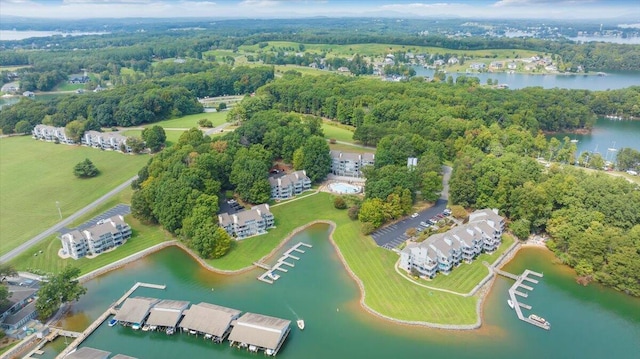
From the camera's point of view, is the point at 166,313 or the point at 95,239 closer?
the point at 166,313

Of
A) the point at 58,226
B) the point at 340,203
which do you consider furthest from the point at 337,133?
the point at 58,226

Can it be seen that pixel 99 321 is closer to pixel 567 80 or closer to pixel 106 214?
pixel 106 214

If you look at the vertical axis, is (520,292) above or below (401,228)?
below

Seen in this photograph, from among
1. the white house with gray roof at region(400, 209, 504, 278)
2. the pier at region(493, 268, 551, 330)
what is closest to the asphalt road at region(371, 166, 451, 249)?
the white house with gray roof at region(400, 209, 504, 278)

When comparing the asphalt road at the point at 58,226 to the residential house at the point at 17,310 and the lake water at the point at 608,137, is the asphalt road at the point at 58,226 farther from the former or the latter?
the lake water at the point at 608,137

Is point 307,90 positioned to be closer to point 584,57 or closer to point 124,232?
point 124,232

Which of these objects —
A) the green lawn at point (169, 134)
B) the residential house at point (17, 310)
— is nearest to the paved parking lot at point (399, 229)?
the residential house at point (17, 310)

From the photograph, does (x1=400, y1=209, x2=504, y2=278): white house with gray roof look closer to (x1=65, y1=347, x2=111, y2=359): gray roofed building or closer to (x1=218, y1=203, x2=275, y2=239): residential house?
(x1=218, y1=203, x2=275, y2=239): residential house

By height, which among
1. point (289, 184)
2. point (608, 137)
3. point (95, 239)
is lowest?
point (95, 239)
